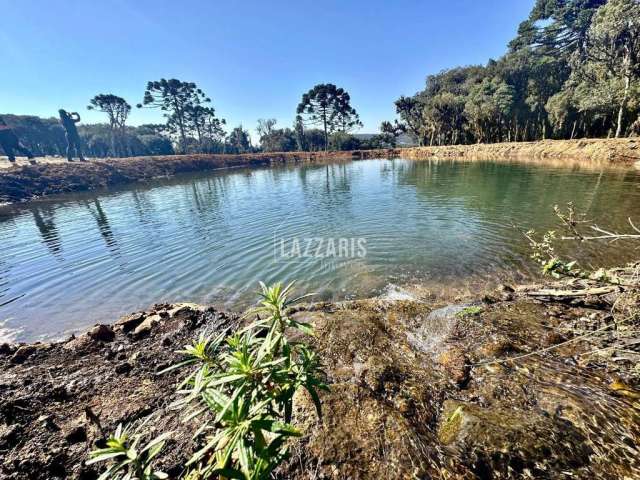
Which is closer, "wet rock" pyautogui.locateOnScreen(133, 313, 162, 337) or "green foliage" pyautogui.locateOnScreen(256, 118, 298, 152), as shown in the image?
"wet rock" pyautogui.locateOnScreen(133, 313, 162, 337)

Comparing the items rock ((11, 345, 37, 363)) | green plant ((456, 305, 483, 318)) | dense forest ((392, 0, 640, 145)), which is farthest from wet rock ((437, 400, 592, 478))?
dense forest ((392, 0, 640, 145))

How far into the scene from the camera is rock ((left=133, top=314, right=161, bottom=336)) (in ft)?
15.6

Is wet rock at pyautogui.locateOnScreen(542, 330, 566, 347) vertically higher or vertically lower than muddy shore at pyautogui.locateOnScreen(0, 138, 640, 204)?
lower

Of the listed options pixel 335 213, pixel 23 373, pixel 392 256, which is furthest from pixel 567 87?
pixel 23 373

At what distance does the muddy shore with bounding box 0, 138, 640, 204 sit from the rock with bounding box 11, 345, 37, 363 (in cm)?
3280

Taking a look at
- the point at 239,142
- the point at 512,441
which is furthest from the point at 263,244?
the point at 239,142

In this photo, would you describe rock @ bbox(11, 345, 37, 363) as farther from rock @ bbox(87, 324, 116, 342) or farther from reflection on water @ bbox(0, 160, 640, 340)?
reflection on water @ bbox(0, 160, 640, 340)

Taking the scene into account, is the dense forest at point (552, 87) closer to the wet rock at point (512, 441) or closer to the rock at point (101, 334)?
the wet rock at point (512, 441)

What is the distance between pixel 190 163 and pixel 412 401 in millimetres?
57974

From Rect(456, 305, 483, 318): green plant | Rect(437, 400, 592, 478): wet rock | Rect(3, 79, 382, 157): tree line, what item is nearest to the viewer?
Rect(437, 400, 592, 478): wet rock

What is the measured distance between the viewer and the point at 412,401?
2.56 meters

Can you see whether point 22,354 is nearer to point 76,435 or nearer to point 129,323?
point 129,323

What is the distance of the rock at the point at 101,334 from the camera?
463 centimetres

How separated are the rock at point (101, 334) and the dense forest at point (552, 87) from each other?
4030cm
